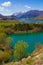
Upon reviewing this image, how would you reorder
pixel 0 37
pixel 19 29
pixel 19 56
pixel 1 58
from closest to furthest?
pixel 1 58, pixel 19 56, pixel 0 37, pixel 19 29

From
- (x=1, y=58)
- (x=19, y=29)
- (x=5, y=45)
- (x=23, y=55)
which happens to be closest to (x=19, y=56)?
(x=23, y=55)

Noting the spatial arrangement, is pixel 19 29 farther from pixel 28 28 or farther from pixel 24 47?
pixel 24 47

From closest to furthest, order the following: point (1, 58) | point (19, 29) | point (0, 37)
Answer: point (1, 58) → point (0, 37) → point (19, 29)

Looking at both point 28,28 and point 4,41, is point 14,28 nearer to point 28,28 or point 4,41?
point 28,28

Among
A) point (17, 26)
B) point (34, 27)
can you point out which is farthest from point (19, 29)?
point (34, 27)

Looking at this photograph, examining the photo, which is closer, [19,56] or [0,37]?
[19,56]

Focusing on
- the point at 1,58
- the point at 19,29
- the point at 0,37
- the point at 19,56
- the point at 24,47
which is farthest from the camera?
the point at 19,29

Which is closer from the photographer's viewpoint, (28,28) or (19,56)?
(19,56)

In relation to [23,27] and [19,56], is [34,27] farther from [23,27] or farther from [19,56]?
[19,56]

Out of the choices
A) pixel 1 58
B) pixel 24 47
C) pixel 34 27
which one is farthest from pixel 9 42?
pixel 34 27
